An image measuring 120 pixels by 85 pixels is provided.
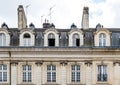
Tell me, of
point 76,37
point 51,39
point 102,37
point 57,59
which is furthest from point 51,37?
point 102,37

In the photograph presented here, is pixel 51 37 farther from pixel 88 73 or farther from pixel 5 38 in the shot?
pixel 88 73

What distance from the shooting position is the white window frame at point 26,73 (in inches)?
2061

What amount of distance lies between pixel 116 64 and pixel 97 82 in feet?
9.25

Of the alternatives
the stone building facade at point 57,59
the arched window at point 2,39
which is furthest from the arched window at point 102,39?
the arched window at point 2,39

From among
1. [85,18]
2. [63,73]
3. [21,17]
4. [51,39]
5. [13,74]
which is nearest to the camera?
[13,74]

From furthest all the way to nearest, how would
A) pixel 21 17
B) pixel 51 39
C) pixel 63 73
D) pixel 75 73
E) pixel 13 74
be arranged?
pixel 21 17
pixel 51 39
pixel 75 73
pixel 63 73
pixel 13 74

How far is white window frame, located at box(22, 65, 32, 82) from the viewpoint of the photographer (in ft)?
172

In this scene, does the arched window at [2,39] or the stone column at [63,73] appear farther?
the arched window at [2,39]

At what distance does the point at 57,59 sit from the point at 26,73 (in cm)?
365

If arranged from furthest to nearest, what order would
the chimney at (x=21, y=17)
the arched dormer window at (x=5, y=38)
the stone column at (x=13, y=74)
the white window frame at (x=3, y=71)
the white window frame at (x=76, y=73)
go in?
the chimney at (x=21, y=17) < the white window frame at (x=76, y=73) < the arched dormer window at (x=5, y=38) < the white window frame at (x=3, y=71) < the stone column at (x=13, y=74)

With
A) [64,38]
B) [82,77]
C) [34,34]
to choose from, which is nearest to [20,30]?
[34,34]

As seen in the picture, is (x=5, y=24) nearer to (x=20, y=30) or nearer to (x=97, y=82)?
(x=20, y=30)

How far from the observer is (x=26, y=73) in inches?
2064

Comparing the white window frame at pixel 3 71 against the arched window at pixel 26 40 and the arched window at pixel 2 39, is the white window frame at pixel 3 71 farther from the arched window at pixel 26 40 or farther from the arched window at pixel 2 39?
the arched window at pixel 26 40
